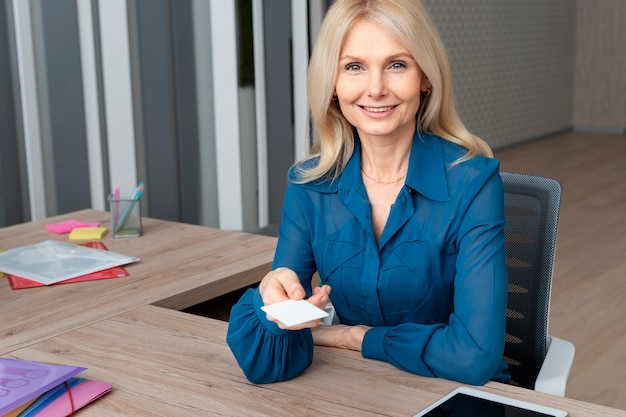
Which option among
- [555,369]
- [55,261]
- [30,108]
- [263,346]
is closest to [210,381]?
[263,346]

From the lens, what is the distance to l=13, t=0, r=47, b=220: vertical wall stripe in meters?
3.21

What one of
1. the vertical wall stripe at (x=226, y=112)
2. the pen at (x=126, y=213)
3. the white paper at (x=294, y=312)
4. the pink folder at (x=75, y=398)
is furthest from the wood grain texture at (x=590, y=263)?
the pink folder at (x=75, y=398)

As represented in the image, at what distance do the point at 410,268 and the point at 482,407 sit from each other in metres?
0.36

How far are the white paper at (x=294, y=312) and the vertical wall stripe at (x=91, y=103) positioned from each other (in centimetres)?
260

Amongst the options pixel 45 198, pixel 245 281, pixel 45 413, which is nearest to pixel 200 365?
pixel 45 413

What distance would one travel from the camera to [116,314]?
59.2 inches

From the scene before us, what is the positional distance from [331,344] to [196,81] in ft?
9.44

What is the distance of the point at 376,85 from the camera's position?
1.32 m

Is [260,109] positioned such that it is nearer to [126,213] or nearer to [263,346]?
[126,213]

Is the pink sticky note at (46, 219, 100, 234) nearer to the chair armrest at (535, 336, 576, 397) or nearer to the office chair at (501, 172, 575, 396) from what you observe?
the office chair at (501, 172, 575, 396)

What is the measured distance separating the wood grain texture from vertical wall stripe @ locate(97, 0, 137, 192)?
A: 1.99 m

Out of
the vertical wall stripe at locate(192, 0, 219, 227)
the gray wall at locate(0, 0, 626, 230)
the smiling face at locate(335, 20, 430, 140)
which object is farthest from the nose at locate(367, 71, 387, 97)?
the vertical wall stripe at locate(192, 0, 219, 227)

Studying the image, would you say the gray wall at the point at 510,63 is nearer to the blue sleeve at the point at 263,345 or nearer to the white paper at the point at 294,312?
the blue sleeve at the point at 263,345

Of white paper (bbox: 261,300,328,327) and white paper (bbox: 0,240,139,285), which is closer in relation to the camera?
white paper (bbox: 261,300,328,327)
